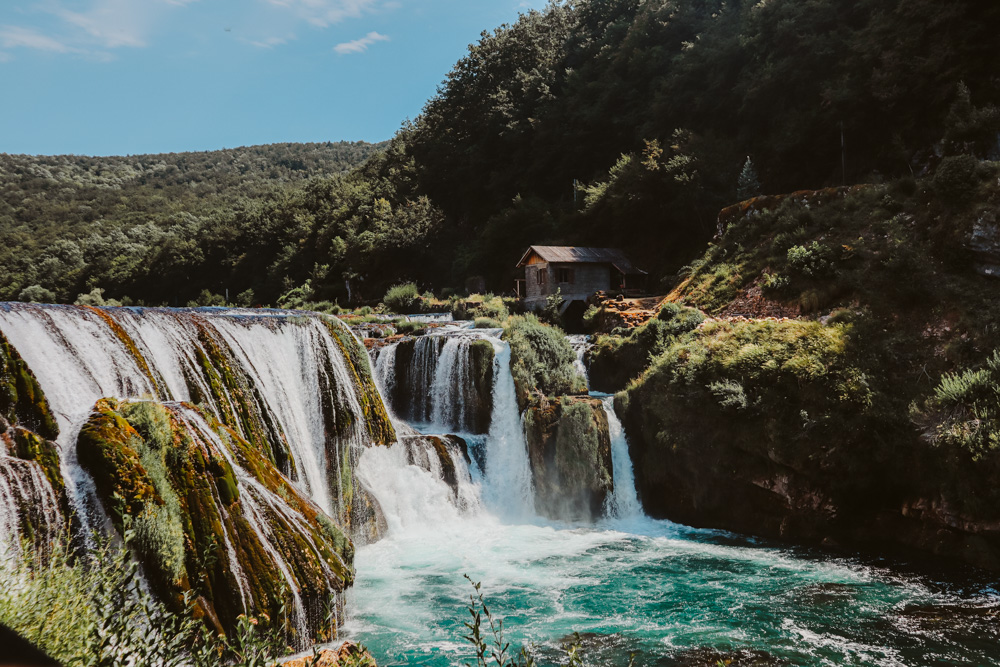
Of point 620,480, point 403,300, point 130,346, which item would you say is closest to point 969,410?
point 620,480

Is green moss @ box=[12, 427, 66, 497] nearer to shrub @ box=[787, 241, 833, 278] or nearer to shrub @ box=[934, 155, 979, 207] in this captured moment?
shrub @ box=[787, 241, 833, 278]

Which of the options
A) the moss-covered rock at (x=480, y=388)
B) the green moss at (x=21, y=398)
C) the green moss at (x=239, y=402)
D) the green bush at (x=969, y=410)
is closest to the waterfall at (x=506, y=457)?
the moss-covered rock at (x=480, y=388)

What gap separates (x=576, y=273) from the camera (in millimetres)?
32000

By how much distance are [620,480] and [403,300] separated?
74.9 feet

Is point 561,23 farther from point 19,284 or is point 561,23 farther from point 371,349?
point 19,284

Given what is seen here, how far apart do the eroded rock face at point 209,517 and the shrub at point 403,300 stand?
90.7 ft

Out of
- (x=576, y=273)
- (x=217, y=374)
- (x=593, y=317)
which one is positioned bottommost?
(x=217, y=374)

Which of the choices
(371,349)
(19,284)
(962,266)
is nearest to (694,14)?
(962,266)

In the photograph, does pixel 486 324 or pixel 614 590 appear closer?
pixel 614 590

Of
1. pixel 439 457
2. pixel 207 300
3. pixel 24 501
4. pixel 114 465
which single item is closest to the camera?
pixel 24 501

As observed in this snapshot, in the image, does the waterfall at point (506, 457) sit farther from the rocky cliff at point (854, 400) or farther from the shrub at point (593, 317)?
the shrub at point (593, 317)

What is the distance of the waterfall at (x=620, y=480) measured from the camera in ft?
58.9

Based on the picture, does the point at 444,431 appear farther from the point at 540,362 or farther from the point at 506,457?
the point at 540,362

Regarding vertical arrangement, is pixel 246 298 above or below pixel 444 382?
above
